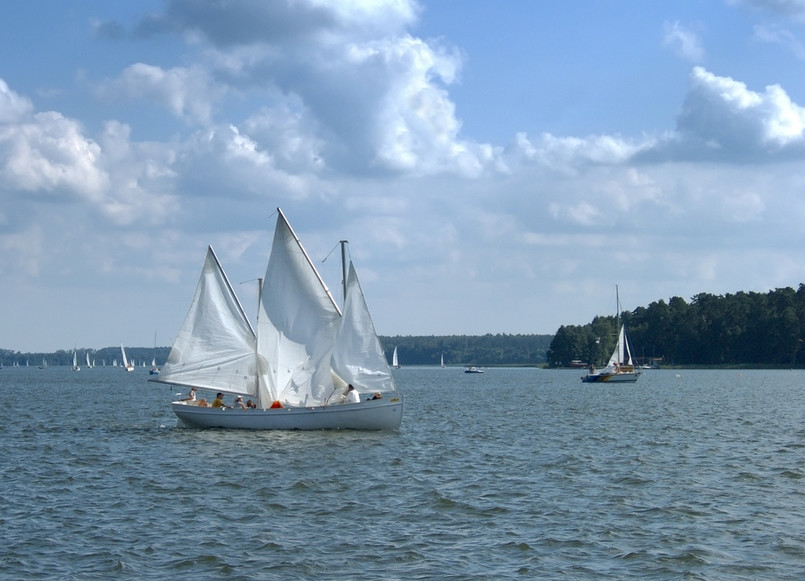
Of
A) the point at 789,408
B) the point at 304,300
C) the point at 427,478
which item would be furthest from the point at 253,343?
the point at 789,408

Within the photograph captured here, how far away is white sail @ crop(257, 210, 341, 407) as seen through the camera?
165ft

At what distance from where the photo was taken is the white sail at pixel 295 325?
165 ft

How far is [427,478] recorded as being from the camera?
1379 inches

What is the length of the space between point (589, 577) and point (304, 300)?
104 ft

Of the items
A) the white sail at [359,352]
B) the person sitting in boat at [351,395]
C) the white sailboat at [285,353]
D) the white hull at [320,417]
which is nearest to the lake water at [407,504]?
the white hull at [320,417]

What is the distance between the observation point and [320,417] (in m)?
49.1

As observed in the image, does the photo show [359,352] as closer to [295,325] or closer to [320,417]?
[320,417]

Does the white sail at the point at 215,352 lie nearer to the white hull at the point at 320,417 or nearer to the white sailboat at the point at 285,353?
the white sailboat at the point at 285,353

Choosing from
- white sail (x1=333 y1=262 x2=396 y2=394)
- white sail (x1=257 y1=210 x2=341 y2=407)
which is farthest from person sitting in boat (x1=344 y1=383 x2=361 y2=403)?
white sail (x1=257 y1=210 x2=341 y2=407)

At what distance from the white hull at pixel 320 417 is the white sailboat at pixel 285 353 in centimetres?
5

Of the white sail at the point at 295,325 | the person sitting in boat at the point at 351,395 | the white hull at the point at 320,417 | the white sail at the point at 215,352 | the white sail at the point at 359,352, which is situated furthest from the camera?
the white sail at the point at 215,352

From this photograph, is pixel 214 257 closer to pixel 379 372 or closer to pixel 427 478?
pixel 379 372

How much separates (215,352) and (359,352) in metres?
8.29

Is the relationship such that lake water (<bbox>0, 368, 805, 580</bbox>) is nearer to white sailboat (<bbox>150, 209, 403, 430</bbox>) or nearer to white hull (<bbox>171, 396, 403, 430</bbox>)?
white hull (<bbox>171, 396, 403, 430</bbox>)
